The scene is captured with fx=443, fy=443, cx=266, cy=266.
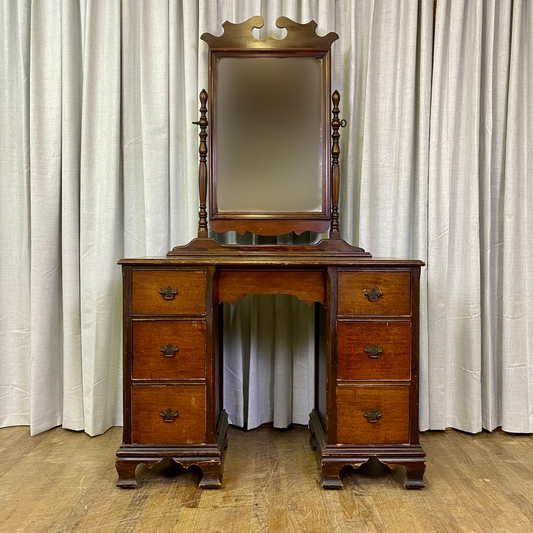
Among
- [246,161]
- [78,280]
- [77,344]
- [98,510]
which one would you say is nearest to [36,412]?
[77,344]

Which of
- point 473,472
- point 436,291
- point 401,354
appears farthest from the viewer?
point 436,291

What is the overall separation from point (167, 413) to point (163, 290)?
1.50 feet

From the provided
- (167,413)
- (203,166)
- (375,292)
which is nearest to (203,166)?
(203,166)

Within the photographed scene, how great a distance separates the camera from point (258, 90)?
6.72 ft

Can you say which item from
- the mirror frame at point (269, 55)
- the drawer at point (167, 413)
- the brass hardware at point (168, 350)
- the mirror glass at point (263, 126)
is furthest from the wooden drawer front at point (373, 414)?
the mirror glass at point (263, 126)

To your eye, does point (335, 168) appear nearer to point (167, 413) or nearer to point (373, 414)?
point (373, 414)

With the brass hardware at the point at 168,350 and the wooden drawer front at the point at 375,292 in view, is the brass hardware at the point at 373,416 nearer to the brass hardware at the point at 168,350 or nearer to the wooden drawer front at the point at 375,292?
the wooden drawer front at the point at 375,292

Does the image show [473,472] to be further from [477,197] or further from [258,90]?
[258,90]

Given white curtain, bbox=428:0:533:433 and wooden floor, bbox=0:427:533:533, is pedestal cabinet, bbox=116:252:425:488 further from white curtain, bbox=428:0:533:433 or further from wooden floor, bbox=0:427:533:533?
white curtain, bbox=428:0:533:433

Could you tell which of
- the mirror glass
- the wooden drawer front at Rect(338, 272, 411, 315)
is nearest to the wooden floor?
the wooden drawer front at Rect(338, 272, 411, 315)

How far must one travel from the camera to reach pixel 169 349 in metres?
1.65

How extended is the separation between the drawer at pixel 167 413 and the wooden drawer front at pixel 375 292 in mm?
645

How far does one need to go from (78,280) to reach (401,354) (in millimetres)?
1556

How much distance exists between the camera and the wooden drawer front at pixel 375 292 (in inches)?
64.7
